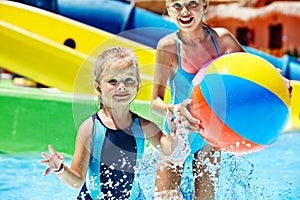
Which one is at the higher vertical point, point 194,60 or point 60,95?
point 194,60

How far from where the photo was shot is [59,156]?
2.36 metres

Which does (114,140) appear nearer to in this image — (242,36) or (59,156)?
(59,156)

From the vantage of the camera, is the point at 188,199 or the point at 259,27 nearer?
the point at 188,199

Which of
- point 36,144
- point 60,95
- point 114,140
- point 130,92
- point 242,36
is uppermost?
point 130,92

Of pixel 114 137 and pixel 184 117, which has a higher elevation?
pixel 184 117

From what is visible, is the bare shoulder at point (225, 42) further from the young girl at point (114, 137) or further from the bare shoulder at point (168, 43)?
the young girl at point (114, 137)

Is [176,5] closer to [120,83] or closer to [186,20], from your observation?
[186,20]

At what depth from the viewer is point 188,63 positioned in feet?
9.29

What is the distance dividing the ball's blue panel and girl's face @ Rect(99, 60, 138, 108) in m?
0.31

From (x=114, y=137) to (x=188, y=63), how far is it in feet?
1.78

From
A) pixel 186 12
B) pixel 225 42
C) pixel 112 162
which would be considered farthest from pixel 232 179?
pixel 186 12

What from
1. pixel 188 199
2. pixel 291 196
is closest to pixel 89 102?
pixel 188 199

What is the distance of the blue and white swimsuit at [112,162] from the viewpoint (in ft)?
8.40

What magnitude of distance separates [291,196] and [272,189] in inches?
6.9
